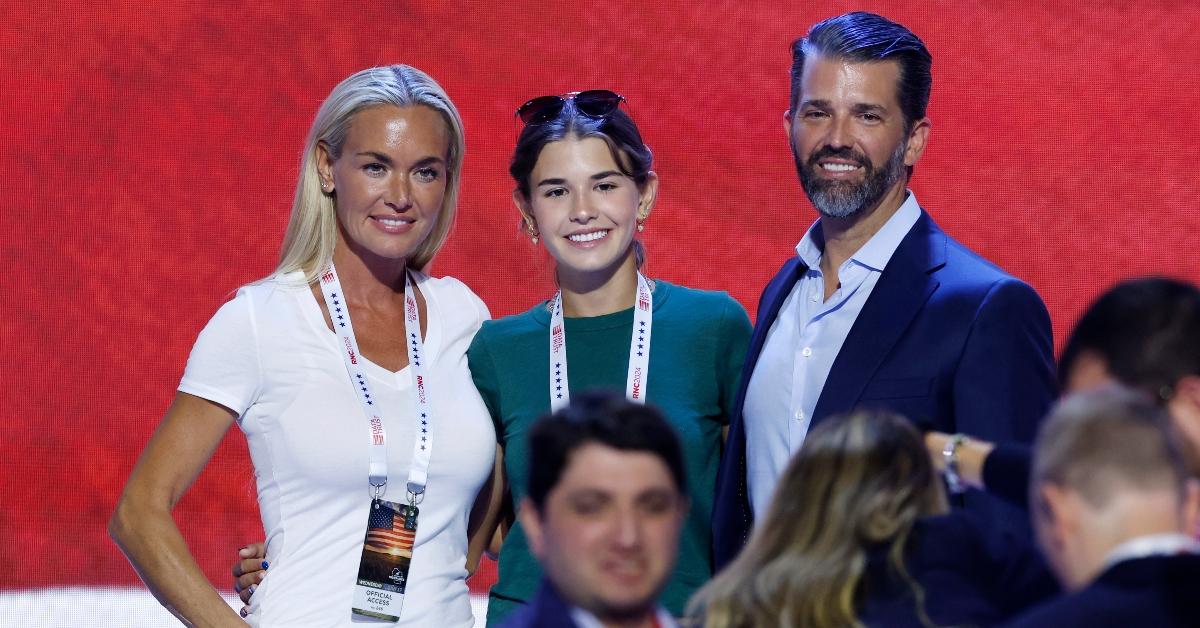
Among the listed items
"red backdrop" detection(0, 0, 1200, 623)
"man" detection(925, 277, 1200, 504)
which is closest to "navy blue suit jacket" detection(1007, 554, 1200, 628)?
"man" detection(925, 277, 1200, 504)

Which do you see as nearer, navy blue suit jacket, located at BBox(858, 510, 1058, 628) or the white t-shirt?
navy blue suit jacket, located at BBox(858, 510, 1058, 628)

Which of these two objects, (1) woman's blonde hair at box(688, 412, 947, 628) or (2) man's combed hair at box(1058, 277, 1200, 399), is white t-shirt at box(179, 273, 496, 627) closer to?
(1) woman's blonde hair at box(688, 412, 947, 628)

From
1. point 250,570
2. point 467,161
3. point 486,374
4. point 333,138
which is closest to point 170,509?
point 250,570

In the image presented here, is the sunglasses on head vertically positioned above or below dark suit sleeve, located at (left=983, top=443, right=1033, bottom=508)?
above

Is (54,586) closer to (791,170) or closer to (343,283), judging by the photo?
(343,283)

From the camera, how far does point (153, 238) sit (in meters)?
5.05

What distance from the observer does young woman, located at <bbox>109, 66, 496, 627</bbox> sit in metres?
2.80

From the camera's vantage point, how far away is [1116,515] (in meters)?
1.69

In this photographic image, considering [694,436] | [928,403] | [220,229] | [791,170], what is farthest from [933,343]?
[220,229]

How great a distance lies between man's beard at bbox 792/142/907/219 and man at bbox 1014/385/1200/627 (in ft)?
3.57

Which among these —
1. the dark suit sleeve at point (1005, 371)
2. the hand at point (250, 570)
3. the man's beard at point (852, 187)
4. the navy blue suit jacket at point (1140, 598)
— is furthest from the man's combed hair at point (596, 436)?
the hand at point (250, 570)

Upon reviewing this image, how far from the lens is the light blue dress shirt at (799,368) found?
9.06ft

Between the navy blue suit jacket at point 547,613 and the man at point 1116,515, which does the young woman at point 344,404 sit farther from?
the man at point 1116,515

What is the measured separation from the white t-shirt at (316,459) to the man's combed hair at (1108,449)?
139cm
